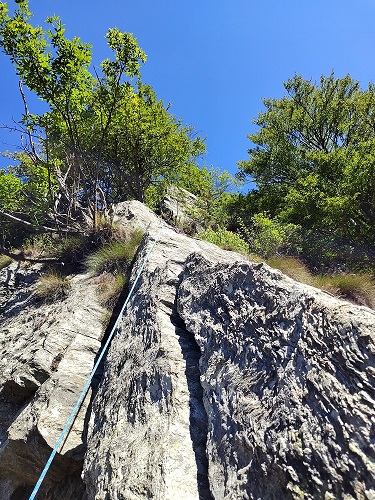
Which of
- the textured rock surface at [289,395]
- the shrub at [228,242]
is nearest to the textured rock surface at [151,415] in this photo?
the textured rock surface at [289,395]

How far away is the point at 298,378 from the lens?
2.08 meters

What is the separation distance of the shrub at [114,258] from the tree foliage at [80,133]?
1.44 meters

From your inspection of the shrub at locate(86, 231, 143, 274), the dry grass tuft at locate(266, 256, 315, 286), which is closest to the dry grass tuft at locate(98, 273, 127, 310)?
the shrub at locate(86, 231, 143, 274)

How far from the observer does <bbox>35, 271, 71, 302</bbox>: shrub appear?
6.96 m

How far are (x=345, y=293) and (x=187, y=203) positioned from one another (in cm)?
1050

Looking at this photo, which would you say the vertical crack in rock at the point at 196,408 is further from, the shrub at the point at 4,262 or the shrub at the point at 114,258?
the shrub at the point at 4,262

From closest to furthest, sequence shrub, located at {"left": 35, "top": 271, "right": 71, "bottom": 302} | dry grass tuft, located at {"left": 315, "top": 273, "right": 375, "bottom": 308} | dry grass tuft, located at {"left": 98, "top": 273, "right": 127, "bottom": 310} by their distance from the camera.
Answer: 1. dry grass tuft, located at {"left": 315, "top": 273, "right": 375, "bottom": 308}
2. dry grass tuft, located at {"left": 98, "top": 273, "right": 127, "bottom": 310}
3. shrub, located at {"left": 35, "top": 271, "right": 71, "bottom": 302}

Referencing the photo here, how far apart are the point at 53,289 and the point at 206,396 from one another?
5.17m

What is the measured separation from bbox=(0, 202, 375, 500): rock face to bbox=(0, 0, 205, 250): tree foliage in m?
4.88

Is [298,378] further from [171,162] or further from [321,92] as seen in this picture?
[321,92]

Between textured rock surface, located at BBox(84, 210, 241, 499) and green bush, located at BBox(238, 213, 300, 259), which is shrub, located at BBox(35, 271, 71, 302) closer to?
textured rock surface, located at BBox(84, 210, 241, 499)

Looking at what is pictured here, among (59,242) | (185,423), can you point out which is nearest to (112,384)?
(185,423)

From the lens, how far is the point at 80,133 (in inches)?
516

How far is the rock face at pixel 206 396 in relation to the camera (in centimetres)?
179
